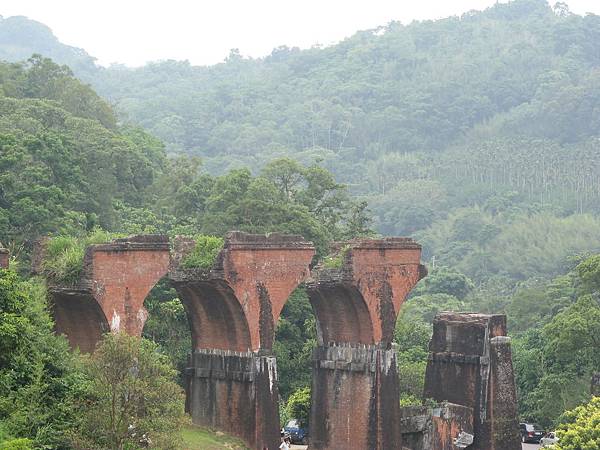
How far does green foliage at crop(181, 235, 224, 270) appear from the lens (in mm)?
26266

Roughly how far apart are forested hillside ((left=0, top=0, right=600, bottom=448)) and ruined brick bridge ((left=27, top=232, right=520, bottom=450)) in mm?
2263

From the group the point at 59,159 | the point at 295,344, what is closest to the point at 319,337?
the point at 295,344

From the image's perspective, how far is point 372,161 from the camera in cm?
9656

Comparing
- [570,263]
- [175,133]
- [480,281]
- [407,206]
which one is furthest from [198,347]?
[175,133]

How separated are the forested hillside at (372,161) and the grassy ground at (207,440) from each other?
5198mm

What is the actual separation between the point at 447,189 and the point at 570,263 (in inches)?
1060

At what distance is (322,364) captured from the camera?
29.4 m

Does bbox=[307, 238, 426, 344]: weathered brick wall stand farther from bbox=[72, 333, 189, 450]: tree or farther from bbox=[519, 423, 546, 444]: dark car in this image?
bbox=[519, 423, 546, 444]: dark car

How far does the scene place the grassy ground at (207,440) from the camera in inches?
996

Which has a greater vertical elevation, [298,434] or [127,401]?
[127,401]

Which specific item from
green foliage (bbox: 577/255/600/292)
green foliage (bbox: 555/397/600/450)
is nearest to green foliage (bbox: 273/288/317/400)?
green foliage (bbox: 577/255/600/292)

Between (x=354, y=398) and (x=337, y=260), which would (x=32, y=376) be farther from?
(x=354, y=398)

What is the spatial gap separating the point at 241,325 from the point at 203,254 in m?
1.97

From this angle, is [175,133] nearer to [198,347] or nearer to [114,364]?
[198,347]
